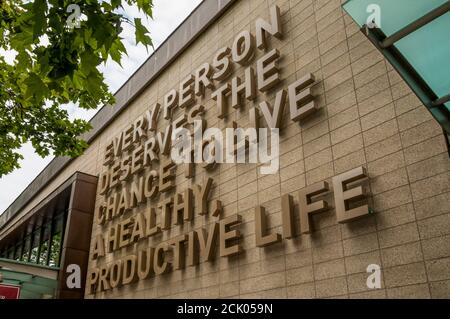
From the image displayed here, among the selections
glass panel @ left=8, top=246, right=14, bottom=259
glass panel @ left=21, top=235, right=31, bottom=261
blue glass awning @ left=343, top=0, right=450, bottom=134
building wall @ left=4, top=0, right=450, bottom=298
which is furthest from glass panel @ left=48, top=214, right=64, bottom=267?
blue glass awning @ left=343, top=0, right=450, bottom=134

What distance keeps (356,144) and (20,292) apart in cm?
1204

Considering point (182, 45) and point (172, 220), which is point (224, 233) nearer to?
point (172, 220)

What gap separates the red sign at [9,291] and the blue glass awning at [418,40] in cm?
1316

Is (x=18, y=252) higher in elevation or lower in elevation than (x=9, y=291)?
higher

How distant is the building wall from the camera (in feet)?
21.8

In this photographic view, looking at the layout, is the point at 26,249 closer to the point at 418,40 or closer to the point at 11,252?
the point at 11,252

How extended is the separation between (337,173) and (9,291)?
37.1 ft

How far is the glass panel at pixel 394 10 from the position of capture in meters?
4.96

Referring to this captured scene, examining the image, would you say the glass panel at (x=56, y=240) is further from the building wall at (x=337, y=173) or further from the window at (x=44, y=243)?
the building wall at (x=337, y=173)

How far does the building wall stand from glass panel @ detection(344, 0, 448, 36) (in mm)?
2409

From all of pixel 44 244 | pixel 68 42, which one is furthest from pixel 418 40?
pixel 44 244

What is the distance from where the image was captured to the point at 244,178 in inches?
398

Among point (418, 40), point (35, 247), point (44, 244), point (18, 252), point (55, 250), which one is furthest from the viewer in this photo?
point (18, 252)

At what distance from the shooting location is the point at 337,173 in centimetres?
806
